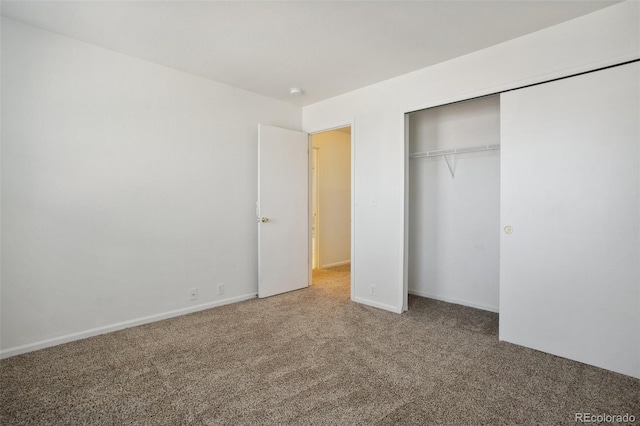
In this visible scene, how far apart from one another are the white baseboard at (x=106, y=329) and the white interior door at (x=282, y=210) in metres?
0.54

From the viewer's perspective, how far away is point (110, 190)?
283 cm

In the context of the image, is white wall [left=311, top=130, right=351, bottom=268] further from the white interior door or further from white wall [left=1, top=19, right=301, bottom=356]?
white wall [left=1, top=19, right=301, bottom=356]

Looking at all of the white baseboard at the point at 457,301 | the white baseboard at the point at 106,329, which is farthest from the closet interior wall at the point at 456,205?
the white baseboard at the point at 106,329

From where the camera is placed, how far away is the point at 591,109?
7.39 feet

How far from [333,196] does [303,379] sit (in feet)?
13.4

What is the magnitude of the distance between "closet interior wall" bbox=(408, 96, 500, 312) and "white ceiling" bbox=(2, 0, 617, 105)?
0.92 m

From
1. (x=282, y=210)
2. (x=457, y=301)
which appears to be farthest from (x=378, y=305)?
(x=282, y=210)

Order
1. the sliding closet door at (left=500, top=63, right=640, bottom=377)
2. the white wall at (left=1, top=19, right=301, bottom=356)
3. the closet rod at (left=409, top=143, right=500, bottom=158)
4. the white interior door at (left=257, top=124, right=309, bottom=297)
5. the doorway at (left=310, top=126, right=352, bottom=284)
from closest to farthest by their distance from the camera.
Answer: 1. the sliding closet door at (left=500, top=63, right=640, bottom=377)
2. the white wall at (left=1, top=19, right=301, bottom=356)
3. the closet rod at (left=409, top=143, right=500, bottom=158)
4. the white interior door at (left=257, top=124, right=309, bottom=297)
5. the doorway at (left=310, top=126, right=352, bottom=284)

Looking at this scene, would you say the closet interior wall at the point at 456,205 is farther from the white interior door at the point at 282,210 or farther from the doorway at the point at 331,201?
the doorway at the point at 331,201

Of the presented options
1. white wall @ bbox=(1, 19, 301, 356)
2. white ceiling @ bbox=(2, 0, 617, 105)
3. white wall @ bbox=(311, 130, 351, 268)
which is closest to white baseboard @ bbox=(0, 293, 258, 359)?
white wall @ bbox=(1, 19, 301, 356)

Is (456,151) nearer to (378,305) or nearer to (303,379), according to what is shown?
(378,305)

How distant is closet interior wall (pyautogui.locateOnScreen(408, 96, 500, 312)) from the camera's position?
346 centimetres

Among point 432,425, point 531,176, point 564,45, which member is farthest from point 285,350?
point 564,45

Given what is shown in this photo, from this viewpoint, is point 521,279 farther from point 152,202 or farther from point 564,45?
point 152,202
